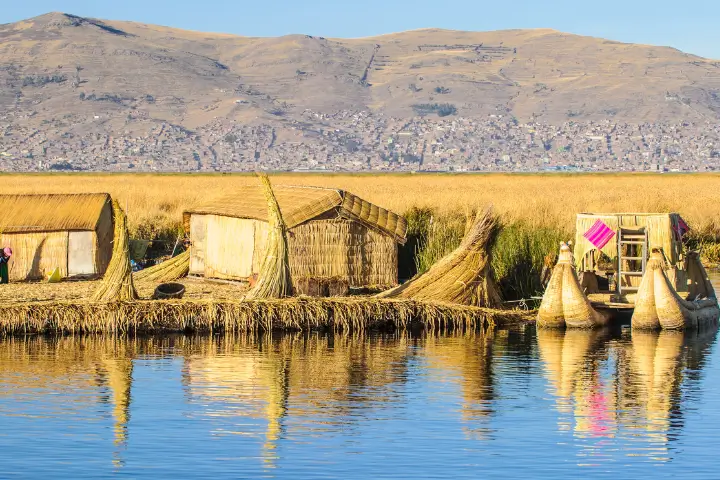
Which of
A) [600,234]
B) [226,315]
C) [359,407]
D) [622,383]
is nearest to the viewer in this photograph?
[359,407]

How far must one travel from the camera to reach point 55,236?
2309cm

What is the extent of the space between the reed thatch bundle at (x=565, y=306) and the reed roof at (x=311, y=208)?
135 inches

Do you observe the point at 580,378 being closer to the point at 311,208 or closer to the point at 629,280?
the point at 629,280

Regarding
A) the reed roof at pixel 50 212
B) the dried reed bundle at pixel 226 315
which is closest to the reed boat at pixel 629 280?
the dried reed bundle at pixel 226 315

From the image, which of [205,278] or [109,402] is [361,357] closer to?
[109,402]

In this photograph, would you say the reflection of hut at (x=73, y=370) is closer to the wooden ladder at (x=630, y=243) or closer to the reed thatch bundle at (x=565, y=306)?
the reed thatch bundle at (x=565, y=306)

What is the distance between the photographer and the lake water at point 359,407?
11.2 meters

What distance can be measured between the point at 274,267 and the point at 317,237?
8.63 feet

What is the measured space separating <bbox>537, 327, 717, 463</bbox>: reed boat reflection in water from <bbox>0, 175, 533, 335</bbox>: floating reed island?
161cm

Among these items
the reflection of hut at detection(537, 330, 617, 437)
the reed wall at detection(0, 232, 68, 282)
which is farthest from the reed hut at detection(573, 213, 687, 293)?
the reed wall at detection(0, 232, 68, 282)

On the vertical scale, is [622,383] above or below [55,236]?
below

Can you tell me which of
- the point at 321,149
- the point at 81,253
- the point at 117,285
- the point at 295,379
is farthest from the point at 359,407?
the point at 321,149

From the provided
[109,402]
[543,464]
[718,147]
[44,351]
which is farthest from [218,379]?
[718,147]

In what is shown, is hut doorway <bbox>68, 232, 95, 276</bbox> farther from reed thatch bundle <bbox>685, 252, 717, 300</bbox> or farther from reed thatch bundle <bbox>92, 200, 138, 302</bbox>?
reed thatch bundle <bbox>685, 252, 717, 300</bbox>
